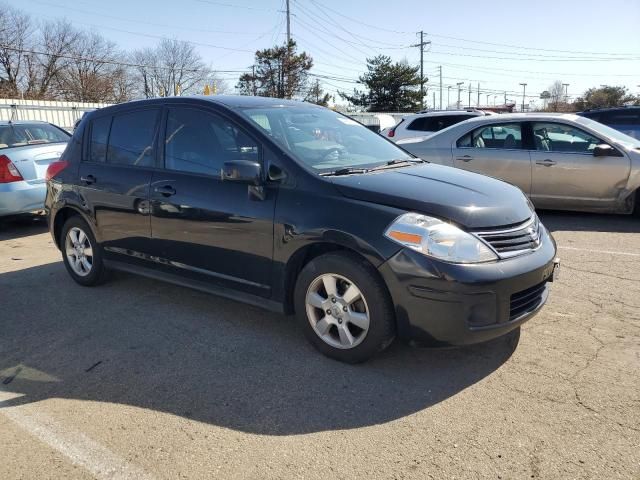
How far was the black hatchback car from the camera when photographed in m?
3.09

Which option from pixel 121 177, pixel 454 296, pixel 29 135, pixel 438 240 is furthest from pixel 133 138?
pixel 29 135

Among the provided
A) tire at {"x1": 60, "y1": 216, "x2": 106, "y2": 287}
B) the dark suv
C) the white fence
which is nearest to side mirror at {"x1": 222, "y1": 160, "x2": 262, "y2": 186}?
→ tire at {"x1": 60, "y1": 216, "x2": 106, "y2": 287}

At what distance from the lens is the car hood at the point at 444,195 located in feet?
10.5

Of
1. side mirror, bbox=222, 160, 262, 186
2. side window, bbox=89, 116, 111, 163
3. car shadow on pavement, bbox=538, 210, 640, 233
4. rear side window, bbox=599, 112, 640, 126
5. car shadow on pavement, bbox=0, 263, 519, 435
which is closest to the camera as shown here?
car shadow on pavement, bbox=0, 263, 519, 435

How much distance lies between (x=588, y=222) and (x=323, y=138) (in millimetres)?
5076

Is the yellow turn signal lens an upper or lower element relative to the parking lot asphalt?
upper

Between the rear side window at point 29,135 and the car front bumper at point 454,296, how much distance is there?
7311 mm

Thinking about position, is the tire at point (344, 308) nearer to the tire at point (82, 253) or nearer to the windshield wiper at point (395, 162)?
the windshield wiper at point (395, 162)

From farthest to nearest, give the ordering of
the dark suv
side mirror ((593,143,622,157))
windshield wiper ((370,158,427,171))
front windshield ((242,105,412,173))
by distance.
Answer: the dark suv < side mirror ((593,143,622,157)) < windshield wiper ((370,158,427,171)) < front windshield ((242,105,412,173))

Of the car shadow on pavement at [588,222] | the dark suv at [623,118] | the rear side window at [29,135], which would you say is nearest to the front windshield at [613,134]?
the car shadow on pavement at [588,222]

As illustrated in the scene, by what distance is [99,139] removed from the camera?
16.5 ft

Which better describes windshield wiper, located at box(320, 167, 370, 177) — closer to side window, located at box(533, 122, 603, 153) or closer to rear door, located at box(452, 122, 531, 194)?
rear door, located at box(452, 122, 531, 194)

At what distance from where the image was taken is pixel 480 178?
156 inches

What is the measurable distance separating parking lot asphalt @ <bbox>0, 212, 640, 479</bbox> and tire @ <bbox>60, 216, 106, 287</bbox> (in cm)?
53
